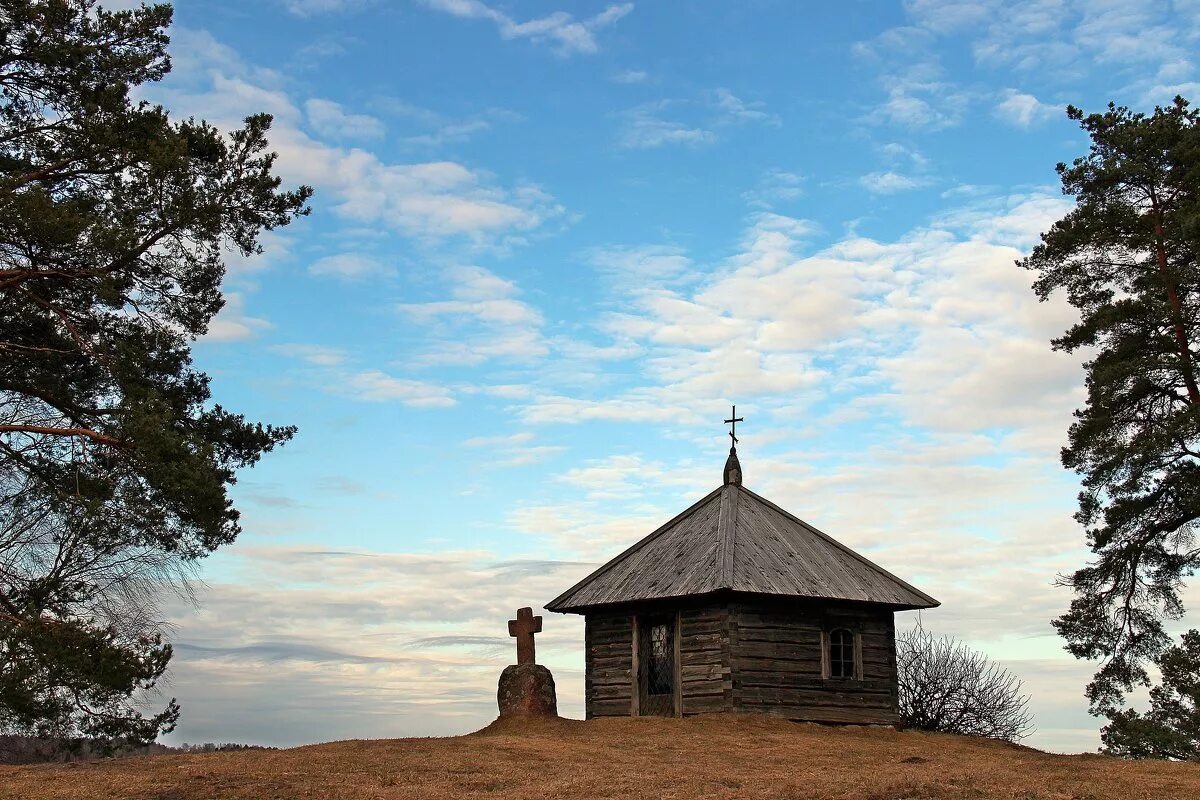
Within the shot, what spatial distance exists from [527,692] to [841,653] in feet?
24.4

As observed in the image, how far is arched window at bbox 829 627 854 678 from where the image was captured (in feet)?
84.7

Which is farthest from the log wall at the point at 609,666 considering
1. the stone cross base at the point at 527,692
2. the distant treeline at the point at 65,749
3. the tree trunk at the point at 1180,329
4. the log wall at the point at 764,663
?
the tree trunk at the point at 1180,329

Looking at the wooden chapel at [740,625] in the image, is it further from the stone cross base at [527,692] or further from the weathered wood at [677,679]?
the stone cross base at [527,692]

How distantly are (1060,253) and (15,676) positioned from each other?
2288 centimetres

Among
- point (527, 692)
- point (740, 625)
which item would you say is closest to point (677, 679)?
point (740, 625)

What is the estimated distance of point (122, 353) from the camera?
18.7 meters

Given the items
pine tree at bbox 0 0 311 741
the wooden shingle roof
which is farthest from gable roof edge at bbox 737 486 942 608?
pine tree at bbox 0 0 311 741

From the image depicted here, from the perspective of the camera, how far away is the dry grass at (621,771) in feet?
50.5

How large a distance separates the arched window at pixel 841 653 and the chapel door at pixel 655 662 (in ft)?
12.1

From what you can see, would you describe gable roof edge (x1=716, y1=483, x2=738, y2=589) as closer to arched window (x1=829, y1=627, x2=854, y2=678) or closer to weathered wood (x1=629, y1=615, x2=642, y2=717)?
weathered wood (x1=629, y1=615, x2=642, y2=717)

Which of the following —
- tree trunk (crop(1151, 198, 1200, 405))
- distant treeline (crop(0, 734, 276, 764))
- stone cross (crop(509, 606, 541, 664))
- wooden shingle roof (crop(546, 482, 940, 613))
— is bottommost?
distant treeline (crop(0, 734, 276, 764))

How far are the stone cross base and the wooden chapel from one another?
2575 millimetres

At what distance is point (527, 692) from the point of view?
78.7 feet

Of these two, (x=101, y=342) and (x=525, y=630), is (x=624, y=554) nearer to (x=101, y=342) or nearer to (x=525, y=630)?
(x=525, y=630)
